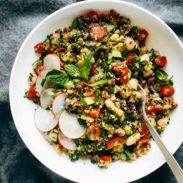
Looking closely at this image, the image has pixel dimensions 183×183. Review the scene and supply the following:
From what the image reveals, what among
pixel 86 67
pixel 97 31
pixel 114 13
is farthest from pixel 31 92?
pixel 114 13

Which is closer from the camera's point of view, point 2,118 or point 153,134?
point 153,134

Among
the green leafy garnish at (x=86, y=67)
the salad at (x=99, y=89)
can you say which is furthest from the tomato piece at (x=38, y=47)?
the green leafy garnish at (x=86, y=67)

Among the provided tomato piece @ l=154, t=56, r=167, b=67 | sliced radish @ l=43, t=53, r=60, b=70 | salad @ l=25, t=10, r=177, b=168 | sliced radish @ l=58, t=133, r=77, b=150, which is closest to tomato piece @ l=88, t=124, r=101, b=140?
salad @ l=25, t=10, r=177, b=168

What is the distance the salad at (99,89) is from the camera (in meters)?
1.82

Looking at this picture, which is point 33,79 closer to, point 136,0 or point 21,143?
point 21,143

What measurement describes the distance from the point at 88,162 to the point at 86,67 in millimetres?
476

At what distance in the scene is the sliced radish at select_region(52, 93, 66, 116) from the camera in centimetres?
183

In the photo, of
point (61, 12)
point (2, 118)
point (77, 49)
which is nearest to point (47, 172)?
point (2, 118)

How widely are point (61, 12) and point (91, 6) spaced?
0.46 ft

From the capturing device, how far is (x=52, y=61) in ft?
6.15

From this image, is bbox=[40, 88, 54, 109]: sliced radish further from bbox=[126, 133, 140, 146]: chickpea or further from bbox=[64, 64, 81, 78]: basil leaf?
bbox=[126, 133, 140, 146]: chickpea

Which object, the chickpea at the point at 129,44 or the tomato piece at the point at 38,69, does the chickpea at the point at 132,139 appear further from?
Answer: the tomato piece at the point at 38,69

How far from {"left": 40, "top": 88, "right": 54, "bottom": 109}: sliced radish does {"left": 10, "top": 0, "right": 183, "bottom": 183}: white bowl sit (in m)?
0.09

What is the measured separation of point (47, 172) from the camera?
2.19m
